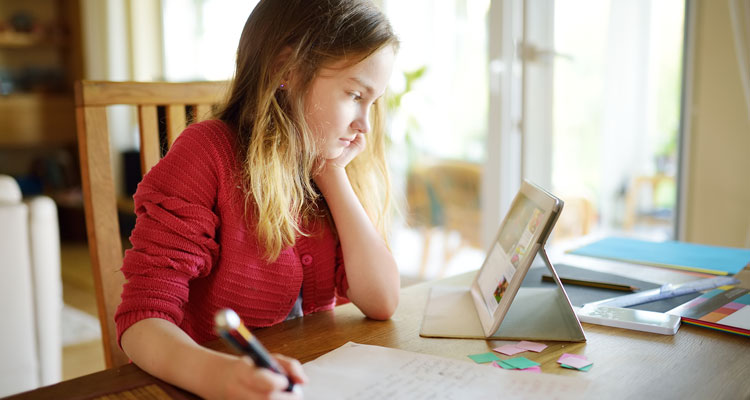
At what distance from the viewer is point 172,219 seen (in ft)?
2.52

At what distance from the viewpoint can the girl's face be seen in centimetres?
86

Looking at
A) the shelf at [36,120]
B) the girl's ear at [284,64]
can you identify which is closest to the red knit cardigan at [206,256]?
the girl's ear at [284,64]

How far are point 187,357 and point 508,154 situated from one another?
1.67 meters

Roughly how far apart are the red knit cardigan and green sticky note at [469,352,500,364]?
31 cm

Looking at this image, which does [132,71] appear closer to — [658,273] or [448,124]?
[448,124]

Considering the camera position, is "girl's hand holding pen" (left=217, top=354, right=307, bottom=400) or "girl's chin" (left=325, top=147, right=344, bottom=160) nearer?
"girl's hand holding pen" (left=217, top=354, right=307, bottom=400)

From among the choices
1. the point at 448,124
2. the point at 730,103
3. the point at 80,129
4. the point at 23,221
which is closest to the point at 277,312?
the point at 80,129

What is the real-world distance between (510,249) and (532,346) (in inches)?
6.1

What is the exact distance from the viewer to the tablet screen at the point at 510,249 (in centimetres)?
79

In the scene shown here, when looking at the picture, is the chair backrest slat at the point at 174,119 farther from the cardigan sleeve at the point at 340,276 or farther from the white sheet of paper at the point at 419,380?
the white sheet of paper at the point at 419,380

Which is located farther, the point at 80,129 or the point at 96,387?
the point at 80,129

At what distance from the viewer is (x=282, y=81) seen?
0.88 meters

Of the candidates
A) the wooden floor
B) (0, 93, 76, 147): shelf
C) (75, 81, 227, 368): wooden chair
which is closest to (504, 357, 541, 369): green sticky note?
(75, 81, 227, 368): wooden chair

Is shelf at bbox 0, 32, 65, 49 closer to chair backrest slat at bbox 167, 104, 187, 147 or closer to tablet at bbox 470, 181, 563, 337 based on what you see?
chair backrest slat at bbox 167, 104, 187, 147
